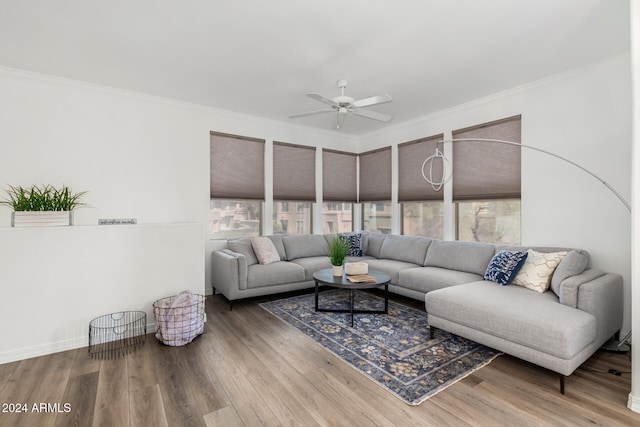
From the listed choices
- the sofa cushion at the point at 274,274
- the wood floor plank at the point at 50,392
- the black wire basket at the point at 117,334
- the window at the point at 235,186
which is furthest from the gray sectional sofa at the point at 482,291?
the wood floor plank at the point at 50,392

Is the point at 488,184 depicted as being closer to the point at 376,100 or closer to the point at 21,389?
the point at 376,100

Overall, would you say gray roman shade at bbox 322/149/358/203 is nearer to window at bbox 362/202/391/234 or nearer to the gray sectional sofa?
window at bbox 362/202/391/234

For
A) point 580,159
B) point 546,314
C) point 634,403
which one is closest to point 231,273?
point 546,314

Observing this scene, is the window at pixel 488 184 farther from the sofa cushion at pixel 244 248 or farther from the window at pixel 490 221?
the sofa cushion at pixel 244 248

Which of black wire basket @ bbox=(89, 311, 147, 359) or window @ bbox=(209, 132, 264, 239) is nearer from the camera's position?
black wire basket @ bbox=(89, 311, 147, 359)

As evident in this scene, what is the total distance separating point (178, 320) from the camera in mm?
2852

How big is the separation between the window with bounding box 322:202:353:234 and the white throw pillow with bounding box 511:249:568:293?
11.0 ft

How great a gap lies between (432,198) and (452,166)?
0.56m

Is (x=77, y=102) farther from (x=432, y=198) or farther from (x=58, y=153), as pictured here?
(x=432, y=198)

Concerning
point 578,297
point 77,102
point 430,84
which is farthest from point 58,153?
point 578,297

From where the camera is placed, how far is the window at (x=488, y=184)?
153 inches

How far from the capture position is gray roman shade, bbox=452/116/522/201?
12.6 ft

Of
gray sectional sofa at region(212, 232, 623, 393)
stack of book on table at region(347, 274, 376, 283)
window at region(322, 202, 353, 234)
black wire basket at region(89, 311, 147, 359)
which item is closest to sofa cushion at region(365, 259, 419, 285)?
gray sectional sofa at region(212, 232, 623, 393)

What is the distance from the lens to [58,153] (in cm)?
354
